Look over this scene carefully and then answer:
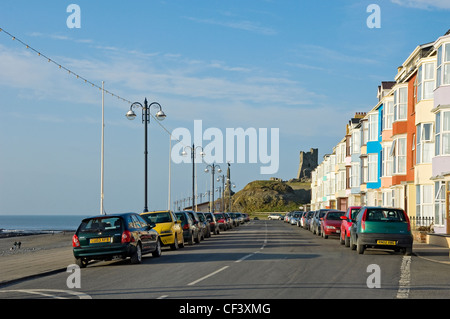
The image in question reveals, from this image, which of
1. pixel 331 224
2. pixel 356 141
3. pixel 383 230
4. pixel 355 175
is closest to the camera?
pixel 383 230

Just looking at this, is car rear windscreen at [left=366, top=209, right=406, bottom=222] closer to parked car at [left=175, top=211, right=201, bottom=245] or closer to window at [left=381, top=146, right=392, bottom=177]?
parked car at [left=175, top=211, right=201, bottom=245]

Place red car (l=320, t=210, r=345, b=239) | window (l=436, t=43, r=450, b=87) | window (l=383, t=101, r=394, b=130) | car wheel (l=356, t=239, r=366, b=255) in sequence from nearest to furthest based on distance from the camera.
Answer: car wheel (l=356, t=239, r=366, b=255)
window (l=436, t=43, r=450, b=87)
red car (l=320, t=210, r=345, b=239)
window (l=383, t=101, r=394, b=130)

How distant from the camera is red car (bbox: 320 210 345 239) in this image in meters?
38.2

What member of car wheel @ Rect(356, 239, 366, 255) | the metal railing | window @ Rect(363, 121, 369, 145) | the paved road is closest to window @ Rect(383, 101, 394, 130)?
window @ Rect(363, 121, 369, 145)

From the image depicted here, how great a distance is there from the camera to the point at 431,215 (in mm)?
38375

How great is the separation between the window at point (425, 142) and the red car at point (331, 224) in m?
5.84

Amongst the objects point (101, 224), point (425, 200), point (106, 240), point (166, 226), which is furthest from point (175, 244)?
point (425, 200)

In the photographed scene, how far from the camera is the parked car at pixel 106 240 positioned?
19484 mm

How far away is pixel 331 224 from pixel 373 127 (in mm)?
22150

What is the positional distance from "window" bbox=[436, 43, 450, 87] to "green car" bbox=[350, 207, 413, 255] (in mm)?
10991

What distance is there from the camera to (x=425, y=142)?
1491 inches

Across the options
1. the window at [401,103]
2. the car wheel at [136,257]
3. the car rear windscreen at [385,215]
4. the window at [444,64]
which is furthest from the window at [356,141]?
the car wheel at [136,257]

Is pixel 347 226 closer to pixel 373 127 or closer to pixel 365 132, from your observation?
pixel 373 127
